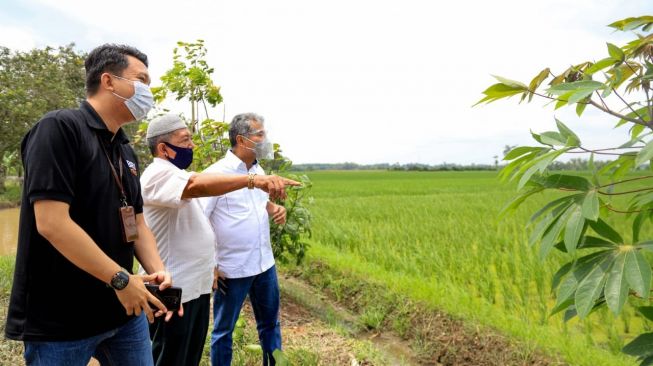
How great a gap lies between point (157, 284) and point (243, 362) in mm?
1554

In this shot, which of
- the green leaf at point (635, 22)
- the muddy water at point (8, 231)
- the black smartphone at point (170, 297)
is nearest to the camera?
the green leaf at point (635, 22)

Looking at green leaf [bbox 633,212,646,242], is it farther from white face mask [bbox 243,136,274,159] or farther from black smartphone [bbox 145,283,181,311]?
white face mask [bbox 243,136,274,159]

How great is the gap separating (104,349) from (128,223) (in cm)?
45

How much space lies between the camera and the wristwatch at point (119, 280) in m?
1.38

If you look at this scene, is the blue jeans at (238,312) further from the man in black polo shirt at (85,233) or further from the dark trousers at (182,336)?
the man in black polo shirt at (85,233)

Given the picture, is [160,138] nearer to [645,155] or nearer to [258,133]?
[258,133]

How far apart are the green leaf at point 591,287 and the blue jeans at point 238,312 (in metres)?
1.85

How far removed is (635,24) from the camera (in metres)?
1.26

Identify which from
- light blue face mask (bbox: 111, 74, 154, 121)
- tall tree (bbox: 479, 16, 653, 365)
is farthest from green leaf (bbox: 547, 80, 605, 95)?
light blue face mask (bbox: 111, 74, 154, 121)

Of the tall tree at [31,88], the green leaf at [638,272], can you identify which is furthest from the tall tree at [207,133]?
the tall tree at [31,88]

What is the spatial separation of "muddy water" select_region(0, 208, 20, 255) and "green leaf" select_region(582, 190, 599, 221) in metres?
10.5

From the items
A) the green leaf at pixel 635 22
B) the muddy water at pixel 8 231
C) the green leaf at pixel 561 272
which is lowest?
the muddy water at pixel 8 231

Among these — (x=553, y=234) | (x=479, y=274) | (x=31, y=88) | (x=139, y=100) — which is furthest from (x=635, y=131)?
(x=31, y=88)

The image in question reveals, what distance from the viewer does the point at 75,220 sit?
1.41m
